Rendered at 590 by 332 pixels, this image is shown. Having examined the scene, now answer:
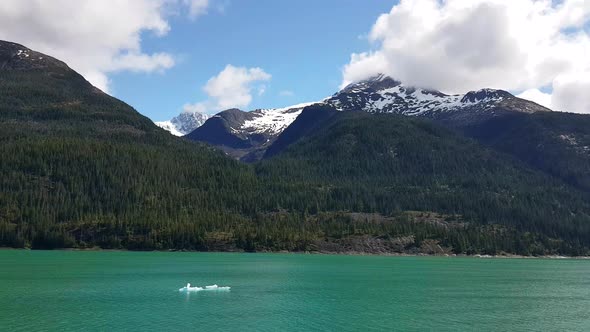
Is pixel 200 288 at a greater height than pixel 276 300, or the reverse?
pixel 200 288

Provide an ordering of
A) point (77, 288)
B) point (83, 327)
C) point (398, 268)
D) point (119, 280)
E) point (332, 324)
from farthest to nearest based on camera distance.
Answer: point (398, 268) < point (119, 280) < point (77, 288) < point (332, 324) < point (83, 327)

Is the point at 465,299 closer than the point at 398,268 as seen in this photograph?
Yes

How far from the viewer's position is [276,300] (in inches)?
4267

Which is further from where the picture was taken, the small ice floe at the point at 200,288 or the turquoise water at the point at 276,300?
the small ice floe at the point at 200,288

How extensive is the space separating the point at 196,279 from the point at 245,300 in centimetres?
3768

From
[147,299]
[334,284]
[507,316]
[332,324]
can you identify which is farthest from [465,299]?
[147,299]

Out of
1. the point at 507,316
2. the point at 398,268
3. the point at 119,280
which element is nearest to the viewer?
the point at 507,316

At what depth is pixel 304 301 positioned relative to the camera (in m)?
109

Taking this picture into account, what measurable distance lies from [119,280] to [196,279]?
1800 cm

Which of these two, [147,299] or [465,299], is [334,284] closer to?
[465,299]

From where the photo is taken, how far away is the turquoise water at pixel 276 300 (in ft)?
280

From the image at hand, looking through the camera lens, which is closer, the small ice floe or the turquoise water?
the turquoise water

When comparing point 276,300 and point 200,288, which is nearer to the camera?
point 276,300

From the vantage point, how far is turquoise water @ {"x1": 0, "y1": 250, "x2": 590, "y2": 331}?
85.2 meters
